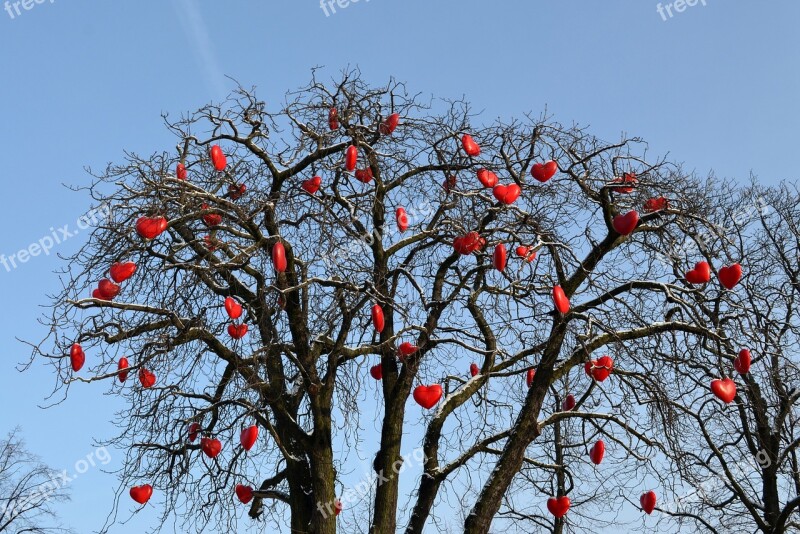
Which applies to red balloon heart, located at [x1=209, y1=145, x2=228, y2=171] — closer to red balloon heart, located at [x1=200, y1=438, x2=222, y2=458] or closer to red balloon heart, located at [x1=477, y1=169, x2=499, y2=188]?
red balloon heart, located at [x1=477, y1=169, x2=499, y2=188]

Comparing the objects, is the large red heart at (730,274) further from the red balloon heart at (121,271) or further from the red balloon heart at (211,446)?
the red balloon heart at (121,271)

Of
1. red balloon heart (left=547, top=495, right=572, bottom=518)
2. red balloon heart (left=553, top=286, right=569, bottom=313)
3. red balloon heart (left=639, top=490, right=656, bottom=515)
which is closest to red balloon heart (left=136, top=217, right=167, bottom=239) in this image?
red balloon heart (left=553, top=286, right=569, bottom=313)

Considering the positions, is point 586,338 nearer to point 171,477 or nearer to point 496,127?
point 496,127

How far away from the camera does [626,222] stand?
6.93 m

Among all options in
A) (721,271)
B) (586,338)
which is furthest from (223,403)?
(721,271)

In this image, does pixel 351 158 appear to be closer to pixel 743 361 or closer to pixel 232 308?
pixel 232 308

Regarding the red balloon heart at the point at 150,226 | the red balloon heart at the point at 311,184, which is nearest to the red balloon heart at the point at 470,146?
the red balloon heart at the point at 311,184

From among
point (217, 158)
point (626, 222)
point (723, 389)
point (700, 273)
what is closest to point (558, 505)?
point (723, 389)

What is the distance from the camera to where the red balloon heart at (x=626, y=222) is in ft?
22.6

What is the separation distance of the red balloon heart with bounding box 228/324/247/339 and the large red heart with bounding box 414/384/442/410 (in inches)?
60.0

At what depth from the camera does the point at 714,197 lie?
11820mm

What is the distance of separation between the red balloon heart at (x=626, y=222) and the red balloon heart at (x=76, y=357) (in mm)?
4593

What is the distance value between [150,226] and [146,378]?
1.52m

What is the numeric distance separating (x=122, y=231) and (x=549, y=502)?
4.80 meters
